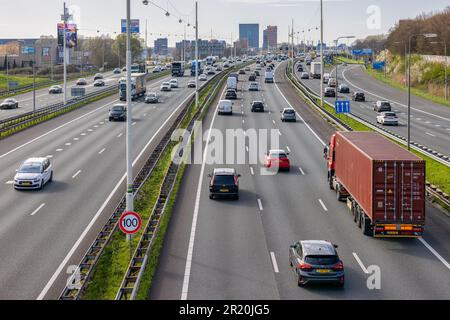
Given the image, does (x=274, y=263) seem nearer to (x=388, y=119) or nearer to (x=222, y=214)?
(x=222, y=214)

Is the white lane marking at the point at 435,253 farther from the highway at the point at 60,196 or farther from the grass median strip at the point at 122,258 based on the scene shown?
the highway at the point at 60,196

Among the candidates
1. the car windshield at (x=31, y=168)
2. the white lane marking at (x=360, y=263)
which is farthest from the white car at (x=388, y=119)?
the white lane marking at (x=360, y=263)

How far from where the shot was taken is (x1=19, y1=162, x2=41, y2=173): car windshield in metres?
40.5

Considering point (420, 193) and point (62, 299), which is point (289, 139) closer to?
point (420, 193)

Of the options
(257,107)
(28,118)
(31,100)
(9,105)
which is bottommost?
(28,118)

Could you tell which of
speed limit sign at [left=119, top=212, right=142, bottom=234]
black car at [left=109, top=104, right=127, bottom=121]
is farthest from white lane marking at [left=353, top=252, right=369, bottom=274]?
black car at [left=109, top=104, right=127, bottom=121]

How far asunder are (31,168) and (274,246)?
18.8 metres

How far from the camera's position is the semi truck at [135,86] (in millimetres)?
90125

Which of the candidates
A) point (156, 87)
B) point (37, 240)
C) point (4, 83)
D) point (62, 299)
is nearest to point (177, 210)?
point (37, 240)

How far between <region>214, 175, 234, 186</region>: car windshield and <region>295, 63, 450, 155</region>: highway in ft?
74.2

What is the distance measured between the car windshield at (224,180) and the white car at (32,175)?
432 inches

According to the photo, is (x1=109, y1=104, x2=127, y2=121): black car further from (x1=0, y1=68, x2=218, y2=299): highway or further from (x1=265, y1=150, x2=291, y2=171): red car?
(x1=265, y1=150, x2=291, y2=171): red car

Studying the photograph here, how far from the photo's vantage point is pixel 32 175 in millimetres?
39875

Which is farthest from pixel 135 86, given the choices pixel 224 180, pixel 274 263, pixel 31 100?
pixel 274 263
